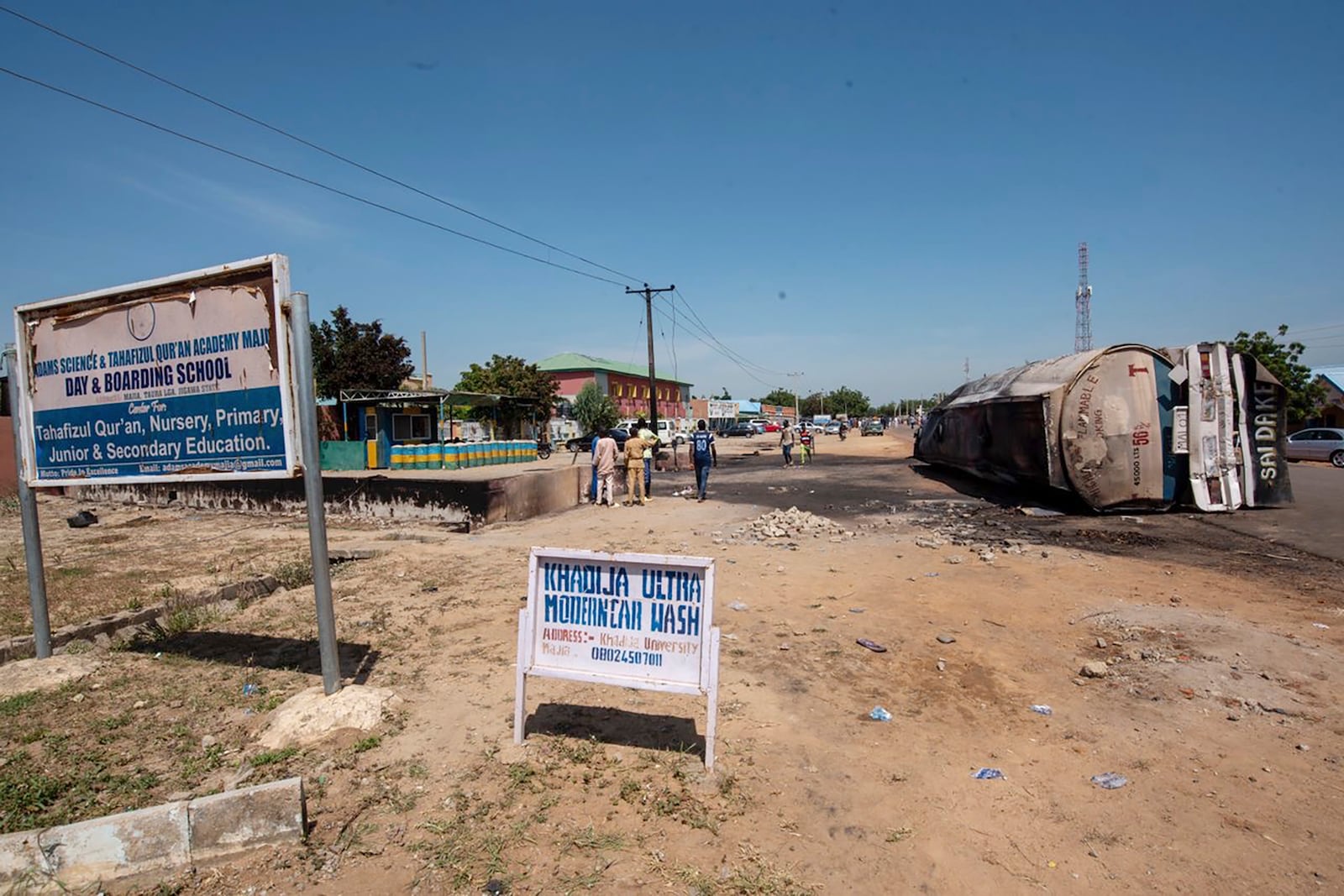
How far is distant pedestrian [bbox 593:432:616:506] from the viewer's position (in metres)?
14.7

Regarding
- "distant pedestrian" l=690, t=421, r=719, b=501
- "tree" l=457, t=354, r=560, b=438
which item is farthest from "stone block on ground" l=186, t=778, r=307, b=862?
"tree" l=457, t=354, r=560, b=438

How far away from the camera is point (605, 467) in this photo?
14.8 metres

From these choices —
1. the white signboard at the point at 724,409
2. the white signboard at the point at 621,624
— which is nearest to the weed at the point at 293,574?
the white signboard at the point at 621,624

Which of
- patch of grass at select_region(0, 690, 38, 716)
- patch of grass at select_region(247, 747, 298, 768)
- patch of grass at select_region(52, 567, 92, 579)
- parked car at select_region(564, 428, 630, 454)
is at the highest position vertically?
parked car at select_region(564, 428, 630, 454)

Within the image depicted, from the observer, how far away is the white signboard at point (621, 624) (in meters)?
3.46

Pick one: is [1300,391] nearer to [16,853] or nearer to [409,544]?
[409,544]

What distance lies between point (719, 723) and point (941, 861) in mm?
1396

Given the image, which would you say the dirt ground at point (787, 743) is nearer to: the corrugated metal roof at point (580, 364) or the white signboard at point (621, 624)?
the white signboard at point (621, 624)

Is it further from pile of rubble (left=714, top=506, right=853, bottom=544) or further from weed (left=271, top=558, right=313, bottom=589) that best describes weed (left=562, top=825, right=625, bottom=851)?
pile of rubble (left=714, top=506, right=853, bottom=544)

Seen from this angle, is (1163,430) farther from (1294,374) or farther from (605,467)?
(1294,374)

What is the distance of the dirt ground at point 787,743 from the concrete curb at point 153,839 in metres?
0.11

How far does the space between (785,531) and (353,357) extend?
Result: 31.6 meters

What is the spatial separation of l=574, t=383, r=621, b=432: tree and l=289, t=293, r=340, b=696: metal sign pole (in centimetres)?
4460

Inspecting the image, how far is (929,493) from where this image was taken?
16.2 metres
